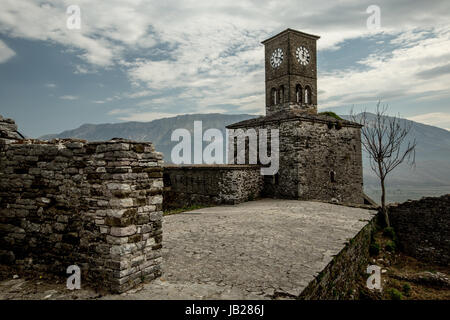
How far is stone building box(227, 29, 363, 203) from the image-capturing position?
14867 mm

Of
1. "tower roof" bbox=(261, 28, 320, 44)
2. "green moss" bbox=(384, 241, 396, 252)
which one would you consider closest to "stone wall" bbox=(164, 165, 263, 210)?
"green moss" bbox=(384, 241, 396, 252)

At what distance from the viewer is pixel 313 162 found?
602 inches

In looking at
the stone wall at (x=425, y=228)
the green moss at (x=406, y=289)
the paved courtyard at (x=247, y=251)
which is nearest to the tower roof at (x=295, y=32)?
the stone wall at (x=425, y=228)

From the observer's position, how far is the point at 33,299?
3.90 m

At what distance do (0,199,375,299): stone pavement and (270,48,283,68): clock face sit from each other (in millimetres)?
12672

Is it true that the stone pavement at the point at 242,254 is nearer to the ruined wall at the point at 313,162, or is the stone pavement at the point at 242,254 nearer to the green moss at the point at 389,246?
the green moss at the point at 389,246

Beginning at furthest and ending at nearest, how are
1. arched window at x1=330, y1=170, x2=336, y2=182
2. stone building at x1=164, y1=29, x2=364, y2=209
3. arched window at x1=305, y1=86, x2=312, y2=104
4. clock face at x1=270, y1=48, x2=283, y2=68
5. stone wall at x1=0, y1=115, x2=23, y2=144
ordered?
arched window at x1=305, y1=86, x2=312, y2=104, clock face at x1=270, y1=48, x2=283, y2=68, arched window at x1=330, y1=170, x2=336, y2=182, stone building at x1=164, y1=29, x2=364, y2=209, stone wall at x1=0, y1=115, x2=23, y2=144

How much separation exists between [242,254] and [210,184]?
860 cm

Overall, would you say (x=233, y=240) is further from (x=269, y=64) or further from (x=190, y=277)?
(x=269, y=64)

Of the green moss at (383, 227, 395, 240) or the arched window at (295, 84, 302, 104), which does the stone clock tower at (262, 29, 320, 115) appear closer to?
the arched window at (295, 84, 302, 104)

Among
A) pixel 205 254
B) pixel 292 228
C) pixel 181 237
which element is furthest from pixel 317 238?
pixel 181 237

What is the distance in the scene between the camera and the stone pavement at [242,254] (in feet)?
13.3

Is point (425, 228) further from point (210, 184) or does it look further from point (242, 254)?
point (210, 184)

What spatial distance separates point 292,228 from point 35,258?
21.3 ft
